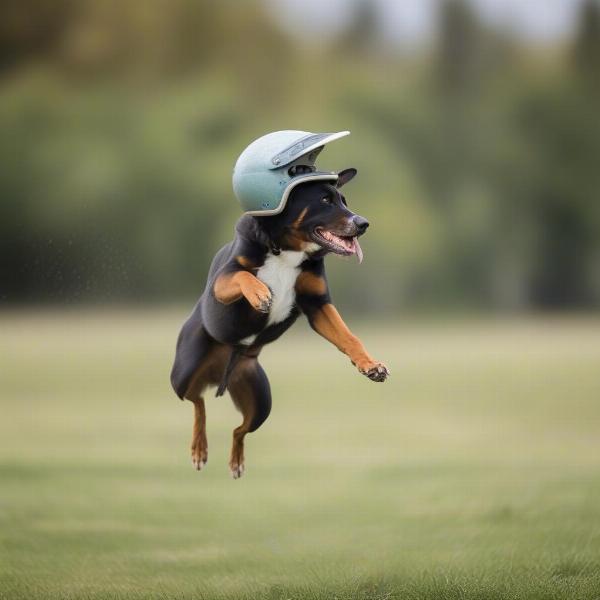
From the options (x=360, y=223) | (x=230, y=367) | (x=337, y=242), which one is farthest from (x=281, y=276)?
(x=230, y=367)

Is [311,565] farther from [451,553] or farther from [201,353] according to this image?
[201,353]

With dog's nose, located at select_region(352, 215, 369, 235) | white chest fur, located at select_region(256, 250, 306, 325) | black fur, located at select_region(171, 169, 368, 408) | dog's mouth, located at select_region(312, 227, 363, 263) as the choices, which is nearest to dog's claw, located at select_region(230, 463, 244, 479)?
black fur, located at select_region(171, 169, 368, 408)

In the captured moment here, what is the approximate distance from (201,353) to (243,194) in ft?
3.51

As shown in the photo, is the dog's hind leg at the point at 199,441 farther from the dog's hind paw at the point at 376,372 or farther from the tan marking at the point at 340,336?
the dog's hind paw at the point at 376,372

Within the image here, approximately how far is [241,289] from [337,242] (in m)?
0.52

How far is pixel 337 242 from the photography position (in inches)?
240

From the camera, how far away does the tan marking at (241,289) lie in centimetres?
605

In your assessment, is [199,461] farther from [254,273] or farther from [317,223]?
[317,223]

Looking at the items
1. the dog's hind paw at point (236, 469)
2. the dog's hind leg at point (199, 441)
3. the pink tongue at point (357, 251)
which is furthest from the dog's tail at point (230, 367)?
the pink tongue at point (357, 251)

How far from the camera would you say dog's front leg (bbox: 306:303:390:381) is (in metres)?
6.12

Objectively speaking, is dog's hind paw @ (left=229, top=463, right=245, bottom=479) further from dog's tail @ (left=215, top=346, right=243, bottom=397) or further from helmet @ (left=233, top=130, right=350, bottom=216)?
helmet @ (left=233, top=130, right=350, bottom=216)

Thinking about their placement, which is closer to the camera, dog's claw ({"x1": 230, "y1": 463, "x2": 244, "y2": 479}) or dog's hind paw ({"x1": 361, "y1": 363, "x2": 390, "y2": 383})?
dog's hind paw ({"x1": 361, "y1": 363, "x2": 390, "y2": 383})

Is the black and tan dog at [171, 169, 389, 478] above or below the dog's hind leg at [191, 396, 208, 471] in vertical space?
above

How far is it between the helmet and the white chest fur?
301mm
